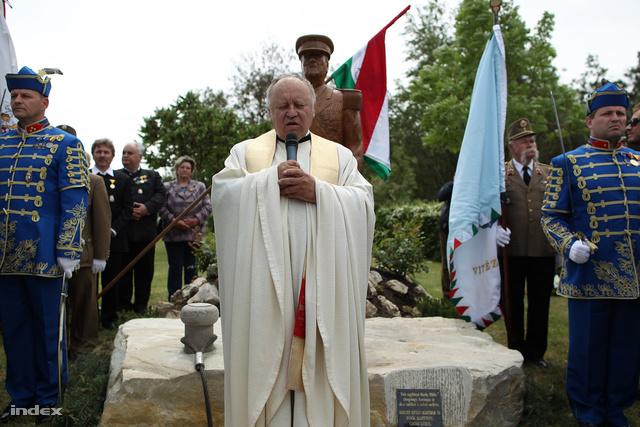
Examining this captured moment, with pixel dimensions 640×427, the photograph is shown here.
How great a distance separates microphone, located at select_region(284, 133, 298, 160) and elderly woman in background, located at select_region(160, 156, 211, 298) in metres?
4.89

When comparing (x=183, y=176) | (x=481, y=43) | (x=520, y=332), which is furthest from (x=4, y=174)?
(x=481, y=43)

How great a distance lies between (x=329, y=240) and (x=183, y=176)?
5.41 m

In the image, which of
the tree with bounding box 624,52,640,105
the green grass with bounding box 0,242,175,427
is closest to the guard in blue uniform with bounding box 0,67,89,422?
the green grass with bounding box 0,242,175,427

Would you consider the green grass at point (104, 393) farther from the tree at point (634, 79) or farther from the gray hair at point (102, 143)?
the tree at point (634, 79)

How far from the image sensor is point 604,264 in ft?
12.1

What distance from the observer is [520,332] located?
17.3 feet

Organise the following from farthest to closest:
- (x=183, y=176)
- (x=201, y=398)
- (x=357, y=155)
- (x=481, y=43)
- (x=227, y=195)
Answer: (x=481, y=43), (x=183, y=176), (x=357, y=155), (x=201, y=398), (x=227, y=195)

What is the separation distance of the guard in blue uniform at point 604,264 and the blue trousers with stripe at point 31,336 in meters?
3.52

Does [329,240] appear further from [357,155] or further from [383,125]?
[383,125]

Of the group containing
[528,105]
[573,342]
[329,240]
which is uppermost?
[528,105]

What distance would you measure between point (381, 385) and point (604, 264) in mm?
1682

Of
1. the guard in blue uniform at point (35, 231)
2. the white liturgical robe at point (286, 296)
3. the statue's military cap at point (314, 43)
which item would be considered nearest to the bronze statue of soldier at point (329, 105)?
the statue's military cap at point (314, 43)

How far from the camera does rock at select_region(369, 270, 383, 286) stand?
6607mm

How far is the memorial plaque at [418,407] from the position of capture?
360 cm
